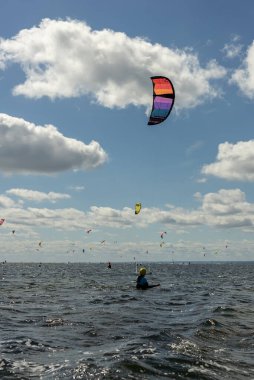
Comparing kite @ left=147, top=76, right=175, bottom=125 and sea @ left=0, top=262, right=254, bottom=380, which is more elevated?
kite @ left=147, top=76, right=175, bottom=125

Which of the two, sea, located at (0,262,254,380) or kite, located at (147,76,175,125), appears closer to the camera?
sea, located at (0,262,254,380)

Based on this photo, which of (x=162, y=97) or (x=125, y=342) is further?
(x=162, y=97)

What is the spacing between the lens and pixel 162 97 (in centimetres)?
1748

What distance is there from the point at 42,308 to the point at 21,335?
750 cm

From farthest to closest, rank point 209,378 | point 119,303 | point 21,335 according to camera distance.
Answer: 1. point 119,303
2. point 21,335
3. point 209,378

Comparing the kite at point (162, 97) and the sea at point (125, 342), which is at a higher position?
the kite at point (162, 97)

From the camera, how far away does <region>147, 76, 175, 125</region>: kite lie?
1680cm

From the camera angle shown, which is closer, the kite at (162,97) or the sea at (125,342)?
the sea at (125,342)

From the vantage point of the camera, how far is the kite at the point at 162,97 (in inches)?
661

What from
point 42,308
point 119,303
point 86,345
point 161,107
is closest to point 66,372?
point 86,345

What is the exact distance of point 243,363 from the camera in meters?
11.4

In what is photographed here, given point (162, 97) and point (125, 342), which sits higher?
point (162, 97)

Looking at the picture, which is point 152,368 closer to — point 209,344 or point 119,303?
point 209,344

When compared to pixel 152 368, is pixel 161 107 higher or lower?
higher
